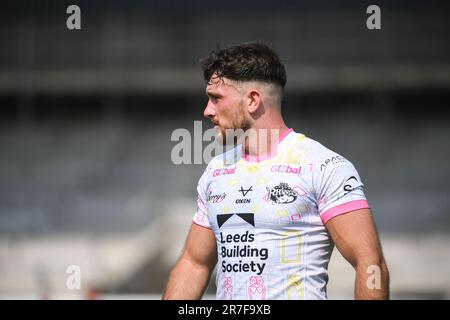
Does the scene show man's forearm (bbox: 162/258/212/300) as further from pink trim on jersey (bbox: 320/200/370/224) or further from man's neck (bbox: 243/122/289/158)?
pink trim on jersey (bbox: 320/200/370/224)

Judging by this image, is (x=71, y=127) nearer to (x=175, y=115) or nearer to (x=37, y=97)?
(x=37, y=97)

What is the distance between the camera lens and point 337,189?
315 cm

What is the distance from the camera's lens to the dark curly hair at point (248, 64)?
346 cm

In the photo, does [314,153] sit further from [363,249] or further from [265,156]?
[363,249]

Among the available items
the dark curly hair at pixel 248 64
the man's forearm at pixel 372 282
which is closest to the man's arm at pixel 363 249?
the man's forearm at pixel 372 282

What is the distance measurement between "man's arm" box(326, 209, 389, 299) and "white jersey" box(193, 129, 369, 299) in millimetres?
44

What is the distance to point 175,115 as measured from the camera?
564 inches

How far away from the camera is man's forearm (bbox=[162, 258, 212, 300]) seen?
3453 millimetres

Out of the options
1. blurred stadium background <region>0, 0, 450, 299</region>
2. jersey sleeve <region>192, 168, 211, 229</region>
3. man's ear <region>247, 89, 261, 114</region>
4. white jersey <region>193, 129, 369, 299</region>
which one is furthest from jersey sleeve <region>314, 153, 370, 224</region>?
blurred stadium background <region>0, 0, 450, 299</region>

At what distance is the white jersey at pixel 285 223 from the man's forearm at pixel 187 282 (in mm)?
126

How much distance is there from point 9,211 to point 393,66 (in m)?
7.05

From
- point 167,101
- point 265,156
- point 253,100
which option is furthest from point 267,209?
point 167,101

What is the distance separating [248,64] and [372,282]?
3.73 ft
